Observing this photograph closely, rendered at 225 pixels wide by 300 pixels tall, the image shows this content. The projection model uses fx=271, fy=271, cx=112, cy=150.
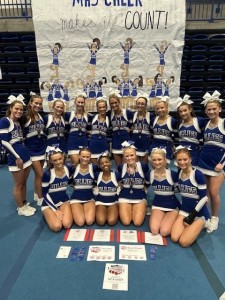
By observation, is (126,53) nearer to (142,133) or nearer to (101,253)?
(142,133)

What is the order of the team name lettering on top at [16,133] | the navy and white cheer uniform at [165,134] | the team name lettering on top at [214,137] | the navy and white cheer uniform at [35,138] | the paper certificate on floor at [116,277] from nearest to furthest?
the paper certificate on floor at [116,277], the team name lettering on top at [214,137], the team name lettering on top at [16,133], the navy and white cheer uniform at [35,138], the navy and white cheer uniform at [165,134]

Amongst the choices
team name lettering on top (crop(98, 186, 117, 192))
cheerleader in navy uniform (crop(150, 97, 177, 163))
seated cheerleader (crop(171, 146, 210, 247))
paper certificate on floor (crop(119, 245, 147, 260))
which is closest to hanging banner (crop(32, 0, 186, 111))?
cheerleader in navy uniform (crop(150, 97, 177, 163))

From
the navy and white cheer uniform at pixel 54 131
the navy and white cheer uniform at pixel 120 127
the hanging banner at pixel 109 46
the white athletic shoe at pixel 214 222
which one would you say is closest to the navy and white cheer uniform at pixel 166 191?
the white athletic shoe at pixel 214 222

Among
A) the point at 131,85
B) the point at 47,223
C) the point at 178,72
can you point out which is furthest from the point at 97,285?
the point at 178,72

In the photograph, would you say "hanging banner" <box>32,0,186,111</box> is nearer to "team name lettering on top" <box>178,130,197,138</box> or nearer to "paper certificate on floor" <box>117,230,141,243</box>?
"team name lettering on top" <box>178,130,197,138</box>

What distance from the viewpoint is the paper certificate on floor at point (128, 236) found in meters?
3.05

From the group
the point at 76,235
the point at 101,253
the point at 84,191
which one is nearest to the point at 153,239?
the point at 101,253

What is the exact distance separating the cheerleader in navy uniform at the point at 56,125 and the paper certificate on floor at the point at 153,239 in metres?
1.71

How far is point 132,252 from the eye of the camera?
285cm

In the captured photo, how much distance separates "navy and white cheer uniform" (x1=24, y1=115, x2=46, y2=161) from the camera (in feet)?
11.7

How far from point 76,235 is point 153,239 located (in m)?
0.89

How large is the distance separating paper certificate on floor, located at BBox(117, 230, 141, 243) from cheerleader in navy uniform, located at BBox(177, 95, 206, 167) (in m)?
1.26

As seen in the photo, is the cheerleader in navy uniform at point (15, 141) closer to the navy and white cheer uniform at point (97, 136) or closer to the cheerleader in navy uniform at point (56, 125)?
the cheerleader in navy uniform at point (56, 125)

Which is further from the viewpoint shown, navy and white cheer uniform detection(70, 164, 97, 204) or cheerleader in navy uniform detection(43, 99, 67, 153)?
cheerleader in navy uniform detection(43, 99, 67, 153)
